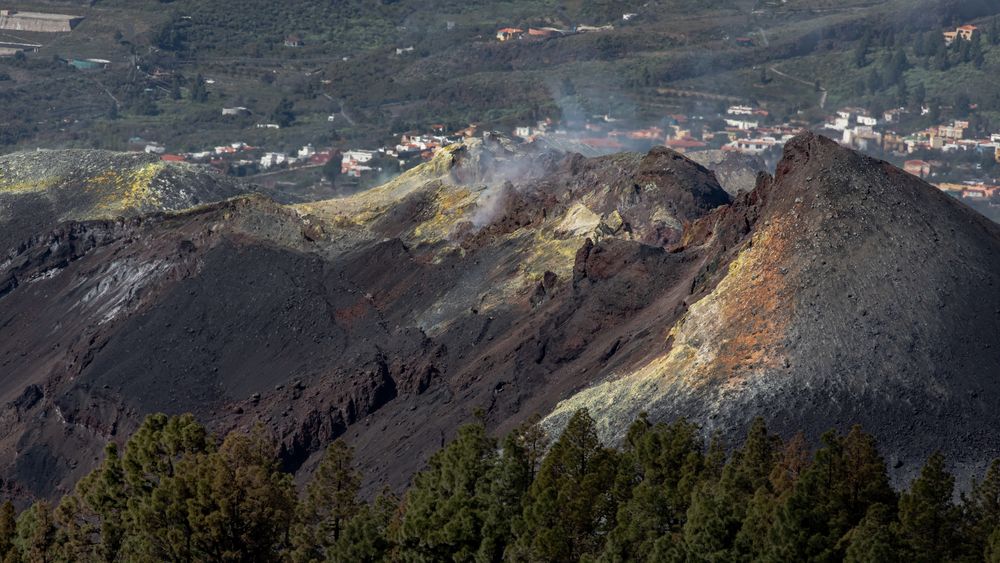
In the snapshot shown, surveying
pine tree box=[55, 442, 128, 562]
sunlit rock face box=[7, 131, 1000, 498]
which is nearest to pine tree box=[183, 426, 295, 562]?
pine tree box=[55, 442, 128, 562]

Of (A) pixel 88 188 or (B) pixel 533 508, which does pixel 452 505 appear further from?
(A) pixel 88 188

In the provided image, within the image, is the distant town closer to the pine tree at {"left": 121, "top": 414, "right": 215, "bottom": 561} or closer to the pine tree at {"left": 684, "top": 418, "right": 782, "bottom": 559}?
the pine tree at {"left": 121, "top": 414, "right": 215, "bottom": 561}

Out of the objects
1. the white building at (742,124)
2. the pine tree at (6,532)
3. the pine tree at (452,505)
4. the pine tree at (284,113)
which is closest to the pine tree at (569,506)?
the pine tree at (452,505)

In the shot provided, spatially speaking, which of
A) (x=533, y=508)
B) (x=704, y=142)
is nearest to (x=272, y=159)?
(x=704, y=142)

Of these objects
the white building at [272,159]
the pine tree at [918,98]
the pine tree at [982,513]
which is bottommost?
the pine tree at [918,98]

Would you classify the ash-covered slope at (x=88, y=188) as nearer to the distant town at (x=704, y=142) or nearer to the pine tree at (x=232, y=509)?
the pine tree at (x=232, y=509)

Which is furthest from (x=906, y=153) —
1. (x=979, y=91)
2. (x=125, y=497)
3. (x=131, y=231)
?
(x=125, y=497)

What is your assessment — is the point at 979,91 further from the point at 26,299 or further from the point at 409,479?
the point at 409,479
